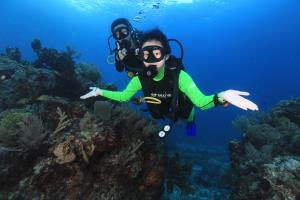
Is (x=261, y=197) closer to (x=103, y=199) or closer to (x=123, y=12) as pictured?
(x=103, y=199)

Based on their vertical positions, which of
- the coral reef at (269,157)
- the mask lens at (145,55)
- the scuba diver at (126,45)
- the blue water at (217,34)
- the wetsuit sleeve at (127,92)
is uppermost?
the blue water at (217,34)

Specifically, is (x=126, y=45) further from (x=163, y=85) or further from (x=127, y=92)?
(x=163, y=85)

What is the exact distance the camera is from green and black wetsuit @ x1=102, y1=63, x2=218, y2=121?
4602 millimetres

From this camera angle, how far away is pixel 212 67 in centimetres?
10894

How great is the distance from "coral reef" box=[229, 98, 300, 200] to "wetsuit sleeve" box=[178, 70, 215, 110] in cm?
278

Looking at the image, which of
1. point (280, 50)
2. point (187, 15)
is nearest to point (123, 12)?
point (187, 15)

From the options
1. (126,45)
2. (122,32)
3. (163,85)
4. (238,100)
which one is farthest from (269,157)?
(122,32)

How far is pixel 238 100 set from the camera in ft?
11.2

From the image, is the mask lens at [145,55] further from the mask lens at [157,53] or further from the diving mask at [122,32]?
the diving mask at [122,32]

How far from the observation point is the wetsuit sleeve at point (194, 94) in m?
4.11

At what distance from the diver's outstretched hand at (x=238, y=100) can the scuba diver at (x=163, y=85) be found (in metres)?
0.15

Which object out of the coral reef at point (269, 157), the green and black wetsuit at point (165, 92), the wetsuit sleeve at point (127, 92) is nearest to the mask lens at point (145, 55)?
the green and black wetsuit at point (165, 92)

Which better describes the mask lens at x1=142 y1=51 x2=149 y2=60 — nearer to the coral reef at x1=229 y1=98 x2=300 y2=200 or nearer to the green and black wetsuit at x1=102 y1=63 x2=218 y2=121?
the green and black wetsuit at x1=102 y1=63 x2=218 y2=121

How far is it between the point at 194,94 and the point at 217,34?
230 ft
